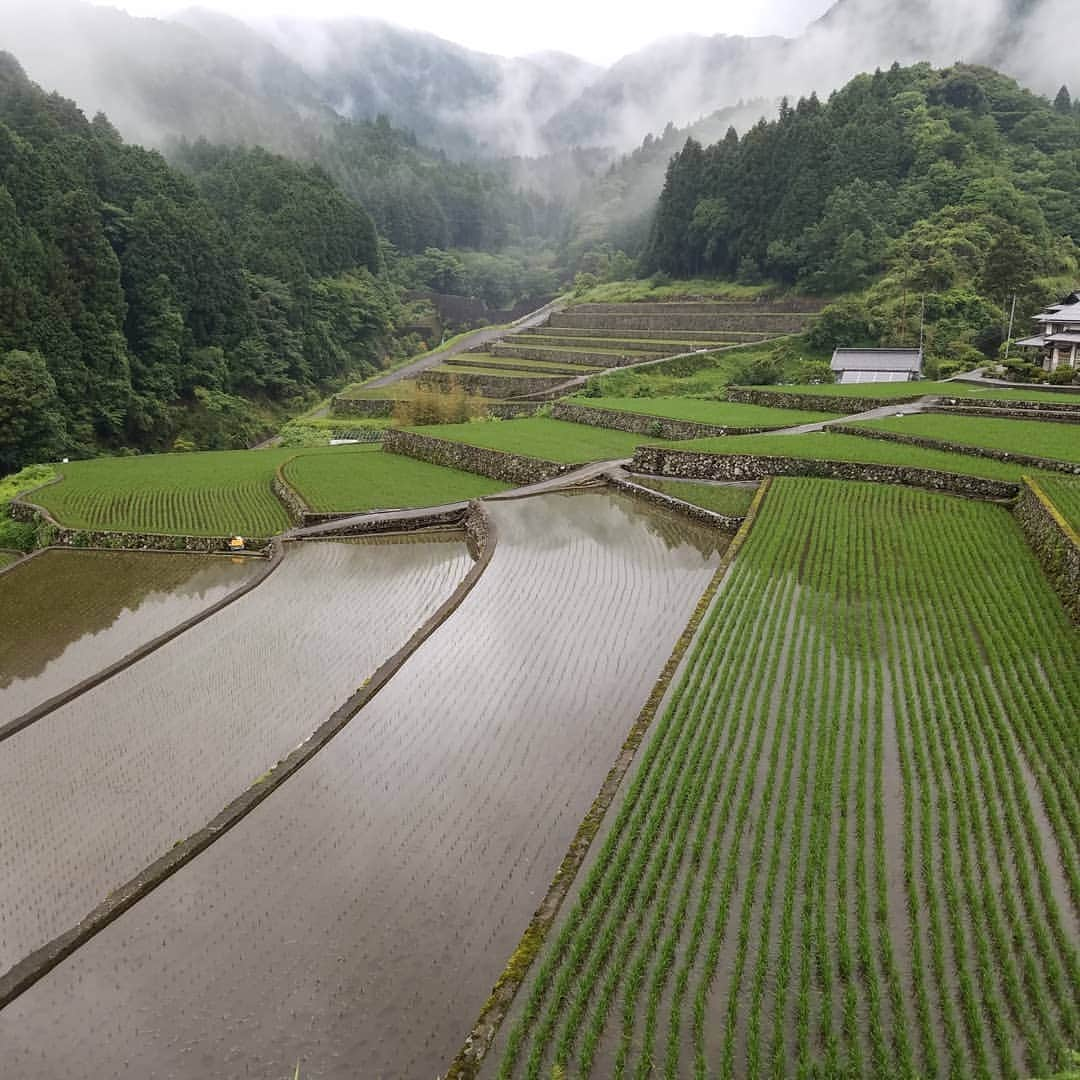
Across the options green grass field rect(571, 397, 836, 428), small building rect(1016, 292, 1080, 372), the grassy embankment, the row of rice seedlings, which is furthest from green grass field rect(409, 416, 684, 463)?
small building rect(1016, 292, 1080, 372)

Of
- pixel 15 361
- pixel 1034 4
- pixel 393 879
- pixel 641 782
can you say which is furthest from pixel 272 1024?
pixel 1034 4

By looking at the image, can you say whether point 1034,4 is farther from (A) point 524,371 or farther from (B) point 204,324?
(B) point 204,324

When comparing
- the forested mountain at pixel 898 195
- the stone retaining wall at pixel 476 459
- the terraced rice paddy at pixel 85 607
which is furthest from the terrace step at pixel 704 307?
the terraced rice paddy at pixel 85 607

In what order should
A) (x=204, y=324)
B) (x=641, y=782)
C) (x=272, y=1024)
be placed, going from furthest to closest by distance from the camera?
1. (x=204, y=324)
2. (x=641, y=782)
3. (x=272, y=1024)

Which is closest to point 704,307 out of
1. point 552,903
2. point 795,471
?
point 795,471

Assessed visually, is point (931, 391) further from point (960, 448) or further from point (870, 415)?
point (960, 448)
